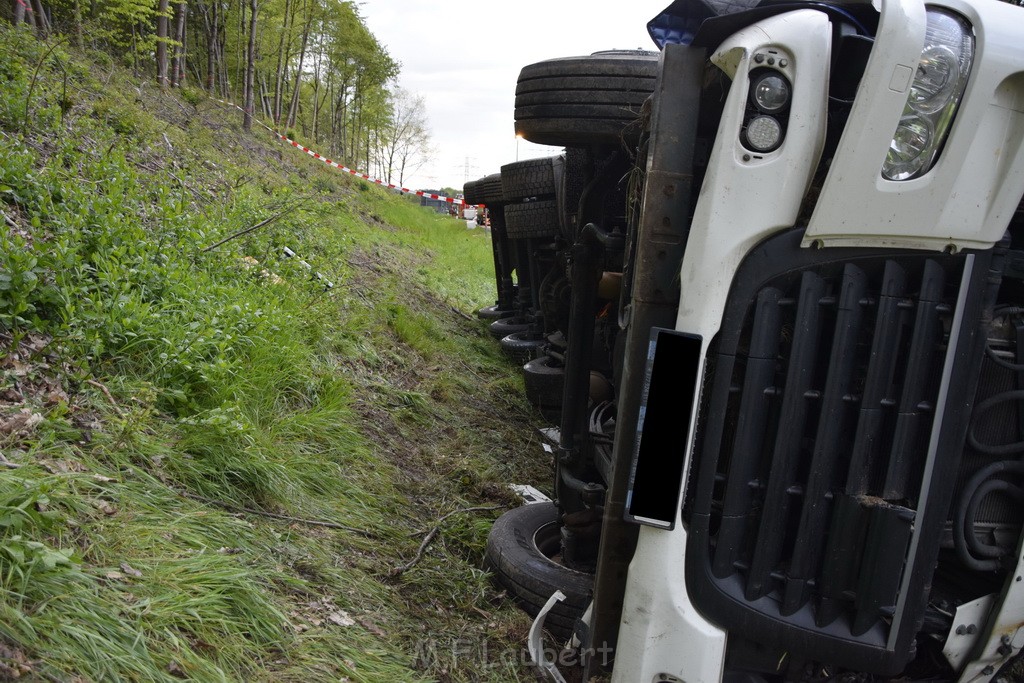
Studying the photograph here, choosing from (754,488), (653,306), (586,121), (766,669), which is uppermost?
(586,121)

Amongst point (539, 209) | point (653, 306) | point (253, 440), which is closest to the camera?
point (653, 306)

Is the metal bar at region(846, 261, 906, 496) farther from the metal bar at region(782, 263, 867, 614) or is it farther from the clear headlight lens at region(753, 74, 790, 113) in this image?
the clear headlight lens at region(753, 74, 790, 113)

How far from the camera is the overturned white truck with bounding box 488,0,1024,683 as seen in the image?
1696 millimetres

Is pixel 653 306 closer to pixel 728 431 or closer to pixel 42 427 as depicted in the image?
pixel 728 431

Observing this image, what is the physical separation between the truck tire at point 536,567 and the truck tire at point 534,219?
1846 mm

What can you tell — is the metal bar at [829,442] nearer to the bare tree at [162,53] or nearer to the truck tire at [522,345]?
the truck tire at [522,345]

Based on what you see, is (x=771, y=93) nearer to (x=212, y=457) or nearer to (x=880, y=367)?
(x=880, y=367)

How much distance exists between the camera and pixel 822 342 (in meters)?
1.79

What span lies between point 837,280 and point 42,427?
2319 mm

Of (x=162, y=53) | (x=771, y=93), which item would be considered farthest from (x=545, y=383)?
(x=162, y=53)

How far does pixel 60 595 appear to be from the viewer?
1.81 meters

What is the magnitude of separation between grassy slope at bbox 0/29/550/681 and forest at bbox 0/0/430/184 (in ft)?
14.1

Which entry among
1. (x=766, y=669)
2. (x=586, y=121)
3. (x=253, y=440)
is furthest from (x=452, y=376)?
(x=766, y=669)

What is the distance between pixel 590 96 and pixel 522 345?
3.75m
